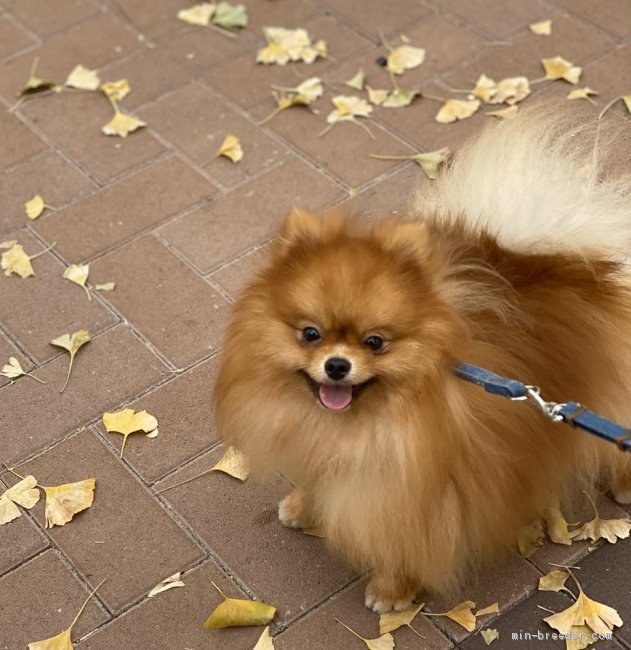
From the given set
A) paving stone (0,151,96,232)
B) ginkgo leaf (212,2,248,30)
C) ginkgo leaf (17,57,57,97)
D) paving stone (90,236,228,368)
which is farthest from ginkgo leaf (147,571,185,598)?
ginkgo leaf (212,2,248,30)

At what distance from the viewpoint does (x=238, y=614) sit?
112 inches

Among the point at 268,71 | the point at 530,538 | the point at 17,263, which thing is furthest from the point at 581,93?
the point at 17,263

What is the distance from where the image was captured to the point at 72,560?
9.96 ft

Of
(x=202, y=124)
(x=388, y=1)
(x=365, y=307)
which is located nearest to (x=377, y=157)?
(x=202, y=124)

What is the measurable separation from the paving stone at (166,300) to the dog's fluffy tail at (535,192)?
107 centimetres

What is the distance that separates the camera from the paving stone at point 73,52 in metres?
4.65

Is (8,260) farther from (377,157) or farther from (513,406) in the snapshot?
(513,406)

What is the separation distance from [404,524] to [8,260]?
1996mm

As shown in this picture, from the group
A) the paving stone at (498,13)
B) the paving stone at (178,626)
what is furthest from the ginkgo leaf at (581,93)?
the paving stone at (178,626)

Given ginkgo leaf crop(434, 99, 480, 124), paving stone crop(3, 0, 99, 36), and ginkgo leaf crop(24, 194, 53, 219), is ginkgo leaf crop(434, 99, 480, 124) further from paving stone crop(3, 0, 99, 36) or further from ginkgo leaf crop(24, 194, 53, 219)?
paving stone crop(3, 0, 99, 36)

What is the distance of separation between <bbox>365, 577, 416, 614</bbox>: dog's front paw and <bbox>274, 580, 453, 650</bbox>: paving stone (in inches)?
1.4

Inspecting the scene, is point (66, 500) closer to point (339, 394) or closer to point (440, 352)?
point (339, 394)

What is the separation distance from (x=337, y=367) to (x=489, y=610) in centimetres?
95

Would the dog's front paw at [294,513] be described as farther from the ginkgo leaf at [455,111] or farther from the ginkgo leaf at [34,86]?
the ginkgo leaf at [34,86]
